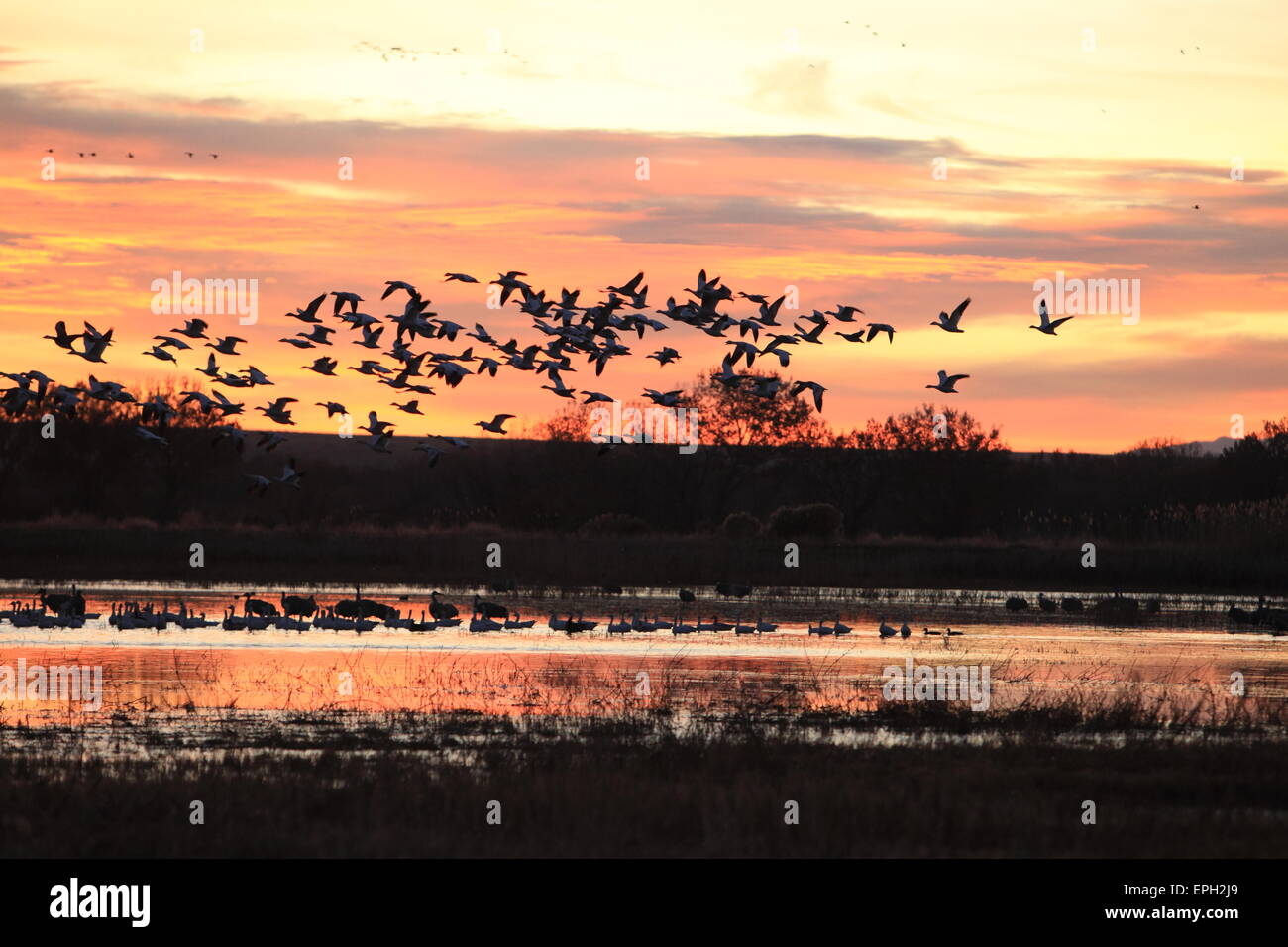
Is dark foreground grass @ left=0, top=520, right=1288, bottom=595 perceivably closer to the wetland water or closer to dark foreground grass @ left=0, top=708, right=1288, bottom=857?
the wetland water

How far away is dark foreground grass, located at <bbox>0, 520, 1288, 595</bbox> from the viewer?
44.4 metres

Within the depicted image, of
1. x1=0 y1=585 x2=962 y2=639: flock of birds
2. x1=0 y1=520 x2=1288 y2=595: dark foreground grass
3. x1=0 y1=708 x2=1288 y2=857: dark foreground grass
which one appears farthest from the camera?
x1=0 y1=520 x2=1288 y2=595: dark foreground grass

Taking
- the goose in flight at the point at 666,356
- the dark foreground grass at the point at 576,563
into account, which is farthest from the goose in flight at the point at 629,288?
the dark foreground grass at the point at 576,563

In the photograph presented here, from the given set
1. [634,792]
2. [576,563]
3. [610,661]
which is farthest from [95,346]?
[576,563]

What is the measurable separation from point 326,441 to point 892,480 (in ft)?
333

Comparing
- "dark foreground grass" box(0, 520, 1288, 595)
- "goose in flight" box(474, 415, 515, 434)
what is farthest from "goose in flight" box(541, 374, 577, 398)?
"dark foreground grass" box(0, 520, 1288, 595)

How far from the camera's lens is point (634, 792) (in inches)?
535

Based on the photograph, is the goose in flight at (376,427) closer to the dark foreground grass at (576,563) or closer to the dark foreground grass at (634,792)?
the dark foreground grass at (634,792)

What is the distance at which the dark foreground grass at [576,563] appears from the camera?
4441 cm

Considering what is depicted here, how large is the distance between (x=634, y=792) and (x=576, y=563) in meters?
32.5

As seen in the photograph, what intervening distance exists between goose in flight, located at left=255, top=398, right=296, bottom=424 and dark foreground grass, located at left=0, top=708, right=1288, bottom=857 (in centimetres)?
557

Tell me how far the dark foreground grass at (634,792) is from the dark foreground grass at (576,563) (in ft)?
84.7

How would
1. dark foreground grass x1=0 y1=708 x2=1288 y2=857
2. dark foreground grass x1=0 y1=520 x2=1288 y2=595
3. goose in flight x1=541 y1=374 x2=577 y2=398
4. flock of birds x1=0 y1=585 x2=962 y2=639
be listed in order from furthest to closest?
dark foreground grass x1=0 y1=520 x2=1288 y2=595
flock of birds x1=0 y1=585 x2=962 y2=639
goose in flight x1=541 y1=374 x2=577 y2=398
dark foreground grass x1=0 y1=708 x2=1288 y2=857
